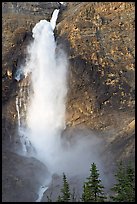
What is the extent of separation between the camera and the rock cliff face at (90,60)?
68812 millimetres

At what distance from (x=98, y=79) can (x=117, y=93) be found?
158 inches

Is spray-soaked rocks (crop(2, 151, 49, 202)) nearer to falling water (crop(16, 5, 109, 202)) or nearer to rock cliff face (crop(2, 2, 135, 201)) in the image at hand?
rock cliff face (crop(2, 2, 135, 201))

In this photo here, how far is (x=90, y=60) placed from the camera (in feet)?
243

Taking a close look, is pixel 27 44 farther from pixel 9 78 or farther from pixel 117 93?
pixel 117 93

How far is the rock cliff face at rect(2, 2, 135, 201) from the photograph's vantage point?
68812 mm

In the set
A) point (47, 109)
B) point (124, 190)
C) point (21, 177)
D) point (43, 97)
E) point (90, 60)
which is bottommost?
point (124, 190)

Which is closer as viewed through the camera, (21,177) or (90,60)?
(21,177)

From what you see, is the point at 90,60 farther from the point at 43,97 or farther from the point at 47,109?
the point at 47,109

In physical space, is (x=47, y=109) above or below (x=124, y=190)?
above

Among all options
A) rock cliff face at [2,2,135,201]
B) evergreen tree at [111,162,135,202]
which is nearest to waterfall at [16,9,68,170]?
rock cliff face at [2,2,135,201]

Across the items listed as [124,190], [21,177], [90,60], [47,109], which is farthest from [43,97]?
[124,190]

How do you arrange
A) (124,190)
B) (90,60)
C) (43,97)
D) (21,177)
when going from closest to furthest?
(124,190) → (21,177) → (43,97) → (90,60)

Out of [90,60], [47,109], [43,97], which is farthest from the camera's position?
[90,60]

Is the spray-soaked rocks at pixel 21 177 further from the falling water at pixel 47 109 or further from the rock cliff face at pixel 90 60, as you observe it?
the falling water at pixel 47 109
